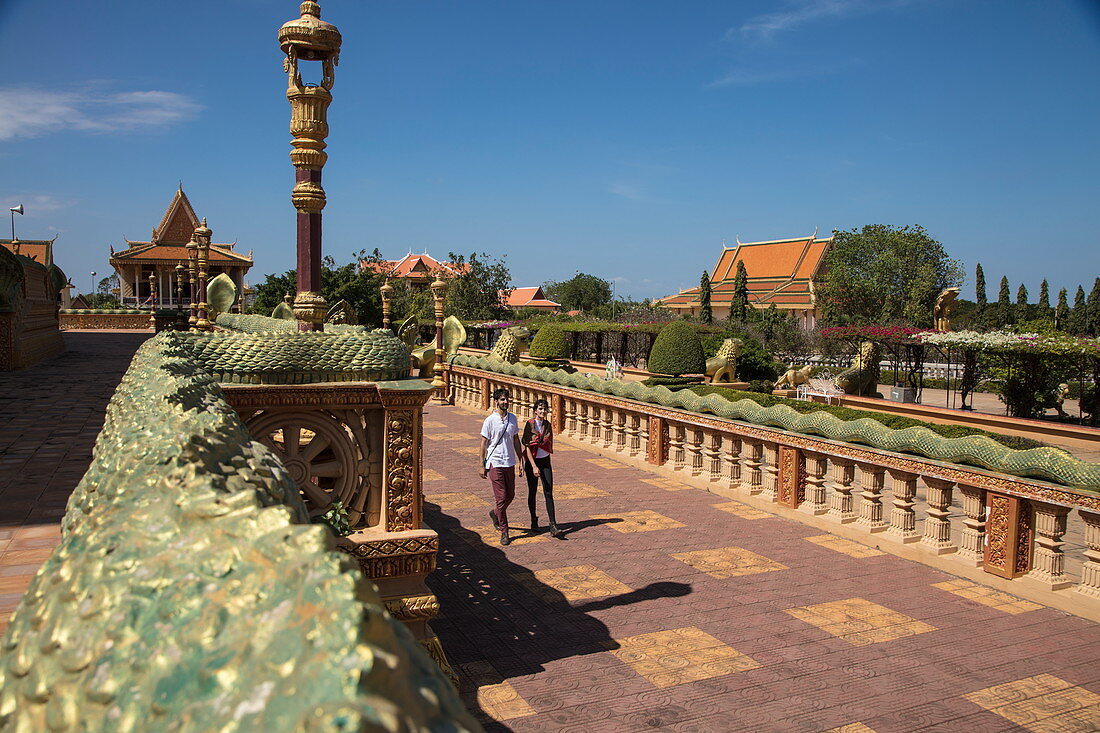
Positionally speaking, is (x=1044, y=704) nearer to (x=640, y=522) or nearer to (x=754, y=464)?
(x=640, y=522)

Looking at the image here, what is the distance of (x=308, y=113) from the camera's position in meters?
9.73

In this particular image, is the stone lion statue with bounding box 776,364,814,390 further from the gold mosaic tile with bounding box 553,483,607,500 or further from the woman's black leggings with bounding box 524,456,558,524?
the woman's black leggings with bounding box 524,456,558,524

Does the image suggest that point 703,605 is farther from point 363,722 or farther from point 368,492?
point 363,722

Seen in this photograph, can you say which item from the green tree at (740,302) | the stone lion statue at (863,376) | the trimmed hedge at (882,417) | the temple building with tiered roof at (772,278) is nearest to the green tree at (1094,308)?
the temple building with tiered roof at (772,278)

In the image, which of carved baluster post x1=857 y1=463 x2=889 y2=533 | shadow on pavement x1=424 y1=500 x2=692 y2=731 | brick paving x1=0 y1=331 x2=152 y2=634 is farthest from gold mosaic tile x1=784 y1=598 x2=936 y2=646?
brick paving x1=0 y1=331 x2=152 y2=634

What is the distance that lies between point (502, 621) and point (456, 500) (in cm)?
395

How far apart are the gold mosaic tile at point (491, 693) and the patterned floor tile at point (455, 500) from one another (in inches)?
168

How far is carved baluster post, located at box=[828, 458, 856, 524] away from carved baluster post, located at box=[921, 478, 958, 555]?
1.00m

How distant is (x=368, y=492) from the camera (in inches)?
186

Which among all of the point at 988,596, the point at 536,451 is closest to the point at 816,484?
the point at 988,596

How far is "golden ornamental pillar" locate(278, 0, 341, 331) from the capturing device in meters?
9.71

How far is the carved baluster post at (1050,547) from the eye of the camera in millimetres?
6258

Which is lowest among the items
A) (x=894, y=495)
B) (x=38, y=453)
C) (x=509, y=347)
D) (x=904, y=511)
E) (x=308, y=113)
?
(x=904, y=511)

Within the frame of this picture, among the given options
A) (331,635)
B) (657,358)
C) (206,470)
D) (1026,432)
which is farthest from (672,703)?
(657,358)
